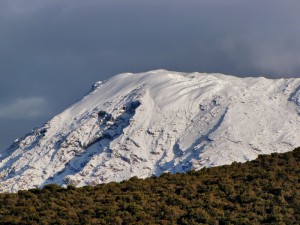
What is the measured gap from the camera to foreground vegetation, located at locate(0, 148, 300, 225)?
59062mm

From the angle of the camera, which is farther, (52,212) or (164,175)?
(164,175)

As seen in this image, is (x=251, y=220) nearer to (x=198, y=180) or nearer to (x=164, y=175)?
(x=198, y=180)

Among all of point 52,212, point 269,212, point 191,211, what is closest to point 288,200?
point 269,212

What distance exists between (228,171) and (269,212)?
618 inches

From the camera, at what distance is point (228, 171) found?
76438 mm

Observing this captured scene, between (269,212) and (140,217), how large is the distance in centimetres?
882

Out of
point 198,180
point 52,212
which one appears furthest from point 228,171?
point 52,212

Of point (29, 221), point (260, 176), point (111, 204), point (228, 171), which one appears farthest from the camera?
point (228, 171)

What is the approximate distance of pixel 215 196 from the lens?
65.6 meters

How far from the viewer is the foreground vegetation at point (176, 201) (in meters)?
59.1

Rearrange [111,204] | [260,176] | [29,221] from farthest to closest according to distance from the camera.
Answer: [260,176] < [111,204] < [29,221]

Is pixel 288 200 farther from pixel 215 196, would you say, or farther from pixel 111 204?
pixel 111 204

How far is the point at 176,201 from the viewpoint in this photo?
63.5 m

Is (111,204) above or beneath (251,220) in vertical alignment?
above
